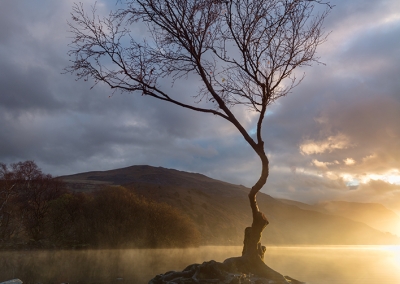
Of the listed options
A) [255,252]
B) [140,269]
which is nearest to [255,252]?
[255,252]

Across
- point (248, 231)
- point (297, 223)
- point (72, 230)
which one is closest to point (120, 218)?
point (72, 230)

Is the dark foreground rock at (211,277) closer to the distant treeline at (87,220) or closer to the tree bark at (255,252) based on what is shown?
the tree bark at (255,252)

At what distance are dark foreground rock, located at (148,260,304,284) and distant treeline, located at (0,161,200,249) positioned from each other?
46762mm

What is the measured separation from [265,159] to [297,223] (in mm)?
187904

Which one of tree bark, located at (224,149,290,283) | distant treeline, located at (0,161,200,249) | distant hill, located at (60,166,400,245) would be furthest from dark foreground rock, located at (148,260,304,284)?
distant hill, located at (60,166,400,245)

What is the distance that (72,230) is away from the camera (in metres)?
61.3

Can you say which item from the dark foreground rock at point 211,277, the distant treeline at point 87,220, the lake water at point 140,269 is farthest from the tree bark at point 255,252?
the distant treeline at point 87,220

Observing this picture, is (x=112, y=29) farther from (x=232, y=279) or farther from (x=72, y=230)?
(x=72, y=230)

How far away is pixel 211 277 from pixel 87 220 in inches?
1959

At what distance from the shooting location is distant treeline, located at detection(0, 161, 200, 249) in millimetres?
58531

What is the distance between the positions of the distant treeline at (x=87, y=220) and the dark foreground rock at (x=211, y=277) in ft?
153

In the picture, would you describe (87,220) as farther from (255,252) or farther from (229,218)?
(229,218)

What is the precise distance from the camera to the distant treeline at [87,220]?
5853cm

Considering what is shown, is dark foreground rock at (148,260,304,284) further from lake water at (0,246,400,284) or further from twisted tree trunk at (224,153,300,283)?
lake water at (0,246,400,284)
